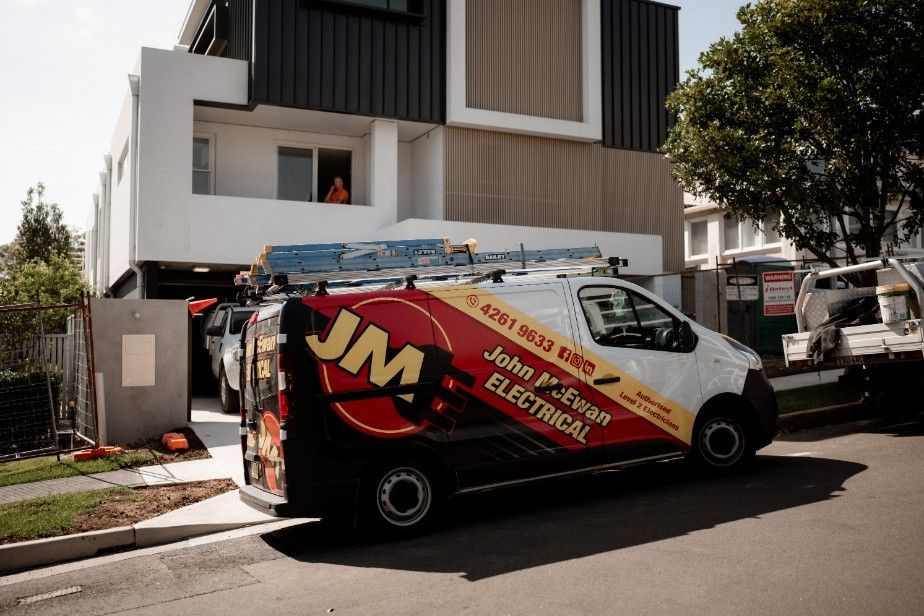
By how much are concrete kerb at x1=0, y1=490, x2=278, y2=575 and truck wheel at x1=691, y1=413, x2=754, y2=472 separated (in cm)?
420

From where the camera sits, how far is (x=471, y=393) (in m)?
7.19

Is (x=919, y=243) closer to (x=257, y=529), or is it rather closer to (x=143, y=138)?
(x=143, y=138)

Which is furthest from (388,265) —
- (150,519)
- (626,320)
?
(150,519)

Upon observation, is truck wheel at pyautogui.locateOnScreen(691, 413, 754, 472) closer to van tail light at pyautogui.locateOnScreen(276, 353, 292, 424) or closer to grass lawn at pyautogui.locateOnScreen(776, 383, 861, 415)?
van tail light at pyautogui.locateOnScreen(276, 353, 292, 424)

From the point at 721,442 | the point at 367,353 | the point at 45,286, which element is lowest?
the point at 721,442

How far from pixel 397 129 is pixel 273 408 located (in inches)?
595

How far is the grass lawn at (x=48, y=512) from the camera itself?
750cm

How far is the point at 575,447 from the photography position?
296 inches

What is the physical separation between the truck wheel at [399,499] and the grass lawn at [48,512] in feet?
9.39

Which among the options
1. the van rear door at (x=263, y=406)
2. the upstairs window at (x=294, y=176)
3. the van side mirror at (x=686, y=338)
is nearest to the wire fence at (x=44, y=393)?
the van rear door at (x=263, y=406)

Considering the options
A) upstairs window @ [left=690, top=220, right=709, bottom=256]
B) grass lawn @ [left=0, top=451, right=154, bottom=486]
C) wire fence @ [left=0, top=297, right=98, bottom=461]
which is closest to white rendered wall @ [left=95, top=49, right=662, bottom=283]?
wire fence @ [left=0, top=297, right=98, bottom=461]

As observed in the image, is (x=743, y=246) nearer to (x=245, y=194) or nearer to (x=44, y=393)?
(x=245, y=194)

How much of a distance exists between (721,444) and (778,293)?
7.08 meters

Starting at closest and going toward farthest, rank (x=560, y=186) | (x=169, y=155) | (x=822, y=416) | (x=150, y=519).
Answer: (x=150, y=519)
(x=822, y=416)
(x=169, y=155)
(x=560, y=186)
